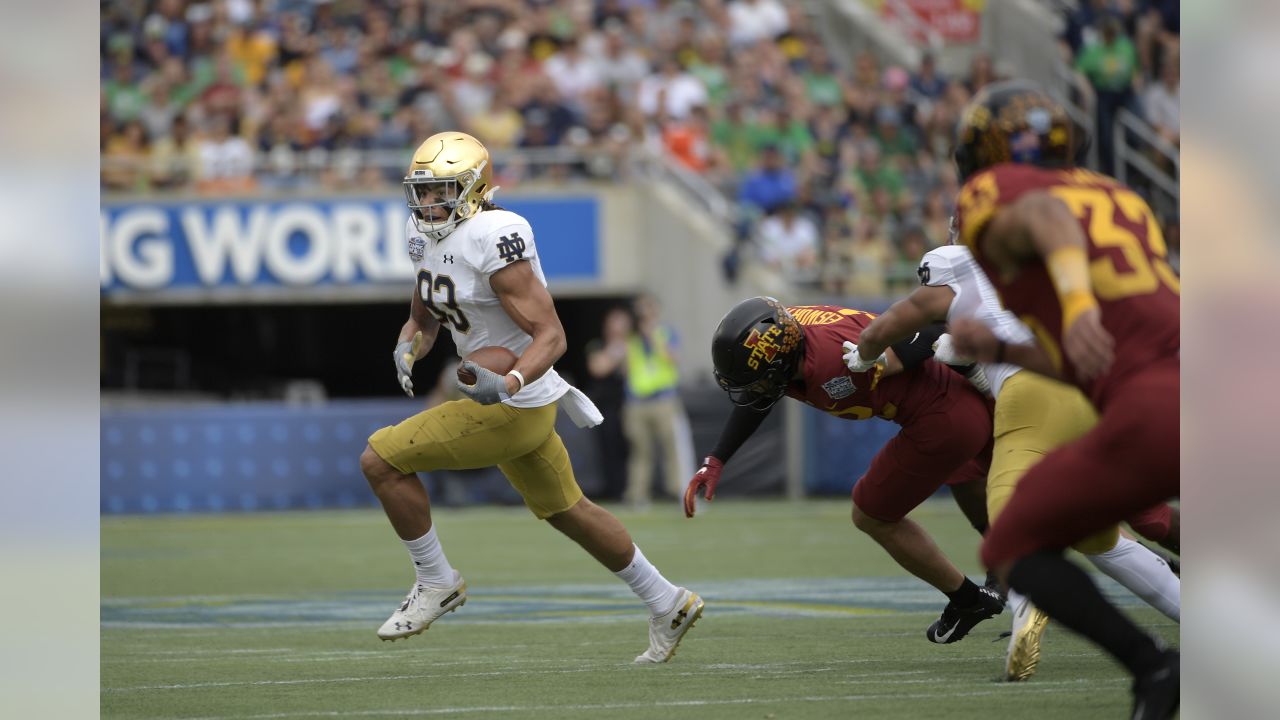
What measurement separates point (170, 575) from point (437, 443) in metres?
5.04

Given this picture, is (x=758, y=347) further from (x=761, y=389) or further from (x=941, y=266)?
(x=941, y=266)

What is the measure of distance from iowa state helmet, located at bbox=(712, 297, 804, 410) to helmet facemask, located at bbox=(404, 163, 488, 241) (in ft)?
3.47

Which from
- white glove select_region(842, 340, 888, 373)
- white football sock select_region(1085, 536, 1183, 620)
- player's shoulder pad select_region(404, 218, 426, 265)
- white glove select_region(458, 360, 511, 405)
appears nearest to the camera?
white football sock select_region(1085, 536, 1183, 620)

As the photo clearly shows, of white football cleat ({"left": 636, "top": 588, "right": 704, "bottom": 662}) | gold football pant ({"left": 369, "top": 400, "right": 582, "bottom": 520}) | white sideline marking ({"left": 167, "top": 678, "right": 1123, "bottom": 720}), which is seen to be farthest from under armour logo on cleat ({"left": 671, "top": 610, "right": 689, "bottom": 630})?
white sideline marking ({"left": 167, "top": 678, "right": 1123, "bottom": 720})

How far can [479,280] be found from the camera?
6.40 meters

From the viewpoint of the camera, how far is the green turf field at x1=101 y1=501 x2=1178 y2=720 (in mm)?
5371

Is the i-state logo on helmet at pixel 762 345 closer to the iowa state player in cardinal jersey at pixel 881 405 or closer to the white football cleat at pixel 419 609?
the iowa state player in cardinal jersey at pixel 881 405

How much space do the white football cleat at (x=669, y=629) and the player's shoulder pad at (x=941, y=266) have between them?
1.45m

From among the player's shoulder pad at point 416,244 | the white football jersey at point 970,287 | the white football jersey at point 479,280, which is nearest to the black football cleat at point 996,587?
the white football jersey at point 970,287

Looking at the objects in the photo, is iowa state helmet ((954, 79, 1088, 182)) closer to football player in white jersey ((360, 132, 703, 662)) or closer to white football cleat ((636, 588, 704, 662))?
football player in white jersey ((360, 132, 703, 662))

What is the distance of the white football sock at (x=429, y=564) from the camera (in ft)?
21.4

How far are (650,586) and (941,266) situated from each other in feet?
5.31
